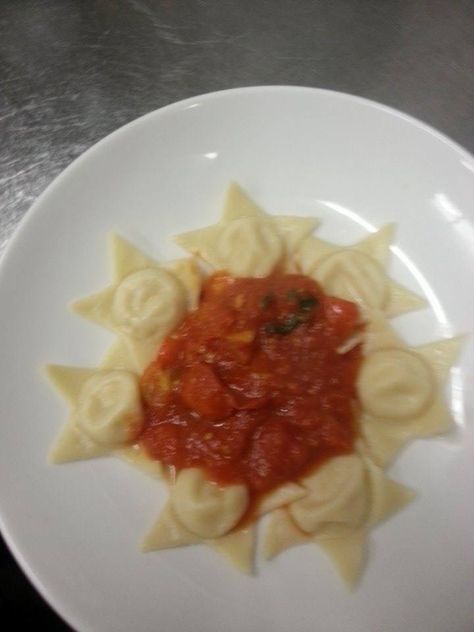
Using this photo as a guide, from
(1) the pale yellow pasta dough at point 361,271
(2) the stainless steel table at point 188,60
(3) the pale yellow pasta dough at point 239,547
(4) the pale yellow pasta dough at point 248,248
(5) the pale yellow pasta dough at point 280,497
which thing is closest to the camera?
(3) the pale yellow pasta dough at point 239,547

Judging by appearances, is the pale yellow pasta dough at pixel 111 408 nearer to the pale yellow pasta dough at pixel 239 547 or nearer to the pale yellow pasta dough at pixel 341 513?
the pale yellow pasta dough at pixel 239 547

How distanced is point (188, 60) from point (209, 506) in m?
3.89

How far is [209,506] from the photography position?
2.90 metres

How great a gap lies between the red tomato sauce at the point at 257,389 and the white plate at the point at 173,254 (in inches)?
13.4

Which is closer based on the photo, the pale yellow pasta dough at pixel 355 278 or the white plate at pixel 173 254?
the white plate at pixel 173 254

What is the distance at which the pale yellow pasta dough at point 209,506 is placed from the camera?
289 cm

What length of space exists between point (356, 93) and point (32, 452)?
3733mm

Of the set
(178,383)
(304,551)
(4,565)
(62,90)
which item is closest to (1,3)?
(62,90)

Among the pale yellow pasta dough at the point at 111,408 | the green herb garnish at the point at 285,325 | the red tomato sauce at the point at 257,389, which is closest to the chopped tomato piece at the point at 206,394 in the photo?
the red tomato sauce at the point at 257,389

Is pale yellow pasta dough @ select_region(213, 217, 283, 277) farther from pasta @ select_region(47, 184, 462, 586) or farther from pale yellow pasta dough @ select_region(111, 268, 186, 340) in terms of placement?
pale yellow pasta dough @ select_region(111, 268, 186, 340)

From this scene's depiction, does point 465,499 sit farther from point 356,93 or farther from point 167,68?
point 167,68

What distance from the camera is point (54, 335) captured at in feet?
11.0

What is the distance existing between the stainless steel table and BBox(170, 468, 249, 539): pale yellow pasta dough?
267cm

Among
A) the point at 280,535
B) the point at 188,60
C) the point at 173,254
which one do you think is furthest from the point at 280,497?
the point at 188,60
